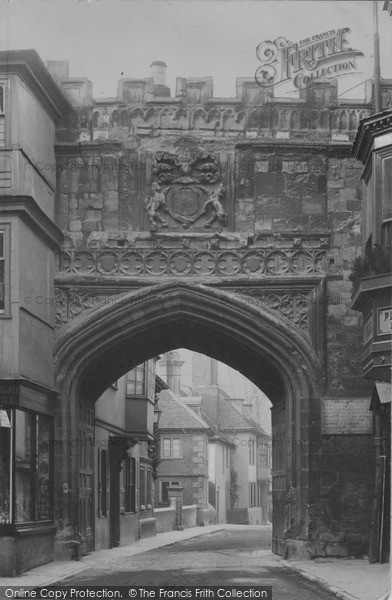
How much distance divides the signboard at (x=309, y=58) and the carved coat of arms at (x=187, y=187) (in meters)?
1.74

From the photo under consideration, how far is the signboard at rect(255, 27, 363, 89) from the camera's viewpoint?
57.9 ft

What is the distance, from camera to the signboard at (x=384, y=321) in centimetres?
1533

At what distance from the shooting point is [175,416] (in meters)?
56.3

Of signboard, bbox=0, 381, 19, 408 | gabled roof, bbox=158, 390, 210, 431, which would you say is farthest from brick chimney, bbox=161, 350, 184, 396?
signboard, bbox=0, 381, 19, 408

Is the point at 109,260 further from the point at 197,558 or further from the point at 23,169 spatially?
the point at 197,558

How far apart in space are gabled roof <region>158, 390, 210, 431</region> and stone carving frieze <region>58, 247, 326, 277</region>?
3481 cm

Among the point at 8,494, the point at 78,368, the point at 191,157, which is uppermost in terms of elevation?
the point at 191,157

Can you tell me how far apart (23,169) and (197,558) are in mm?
8219

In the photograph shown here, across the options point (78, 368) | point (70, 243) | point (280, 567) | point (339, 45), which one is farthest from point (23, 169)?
point (280, 567)

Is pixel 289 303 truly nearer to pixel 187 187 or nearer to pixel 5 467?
pixel 187 187

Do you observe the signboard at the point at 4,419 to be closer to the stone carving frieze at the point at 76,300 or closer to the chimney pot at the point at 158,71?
the stone carving frieze at the point at 76,300

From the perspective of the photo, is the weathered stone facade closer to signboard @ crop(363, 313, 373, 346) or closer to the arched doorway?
the arched doorway

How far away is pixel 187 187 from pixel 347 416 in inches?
194

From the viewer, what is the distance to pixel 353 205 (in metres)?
20.8
